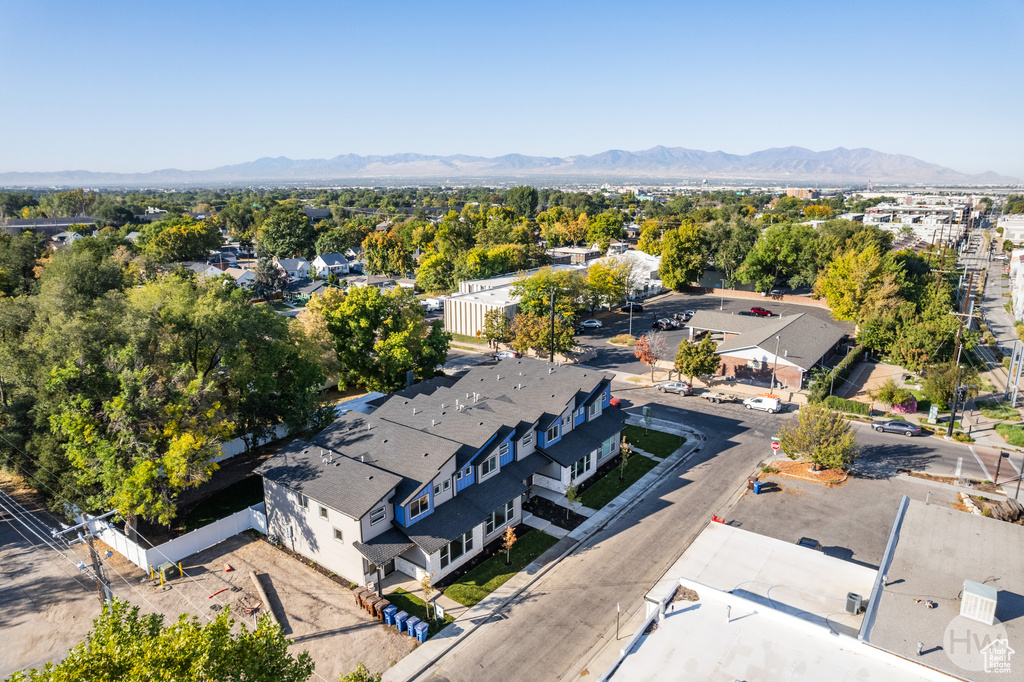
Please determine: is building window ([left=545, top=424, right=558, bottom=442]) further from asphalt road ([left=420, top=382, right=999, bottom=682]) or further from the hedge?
the hedge

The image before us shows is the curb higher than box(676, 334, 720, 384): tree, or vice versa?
box(676, 334, 720, 384): tree

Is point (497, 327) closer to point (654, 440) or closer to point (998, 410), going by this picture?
point (654, 440)

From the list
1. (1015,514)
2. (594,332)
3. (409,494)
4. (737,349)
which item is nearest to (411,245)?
(594,332)

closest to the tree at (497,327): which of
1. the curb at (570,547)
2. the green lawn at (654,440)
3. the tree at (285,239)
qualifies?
the green lawn at (654,440)

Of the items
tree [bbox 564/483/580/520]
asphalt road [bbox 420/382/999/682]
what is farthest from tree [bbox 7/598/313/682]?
tree [bbox 564/483/580/520]

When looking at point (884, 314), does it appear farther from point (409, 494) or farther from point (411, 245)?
point (411, 245)

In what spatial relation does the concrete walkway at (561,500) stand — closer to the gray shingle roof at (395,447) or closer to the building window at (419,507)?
the gray shingle roof at (395,447)
